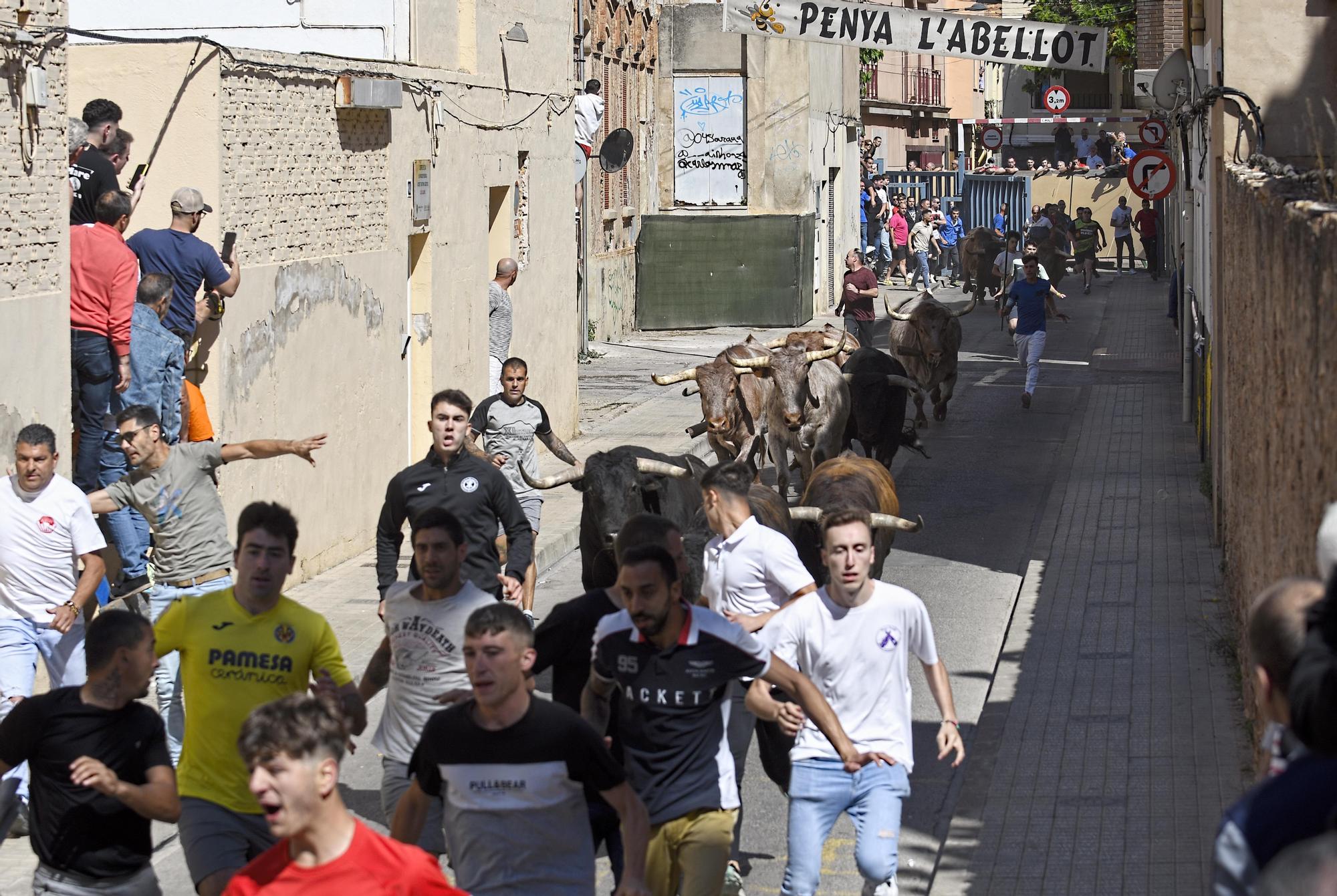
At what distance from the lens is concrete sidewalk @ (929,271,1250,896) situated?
768cm

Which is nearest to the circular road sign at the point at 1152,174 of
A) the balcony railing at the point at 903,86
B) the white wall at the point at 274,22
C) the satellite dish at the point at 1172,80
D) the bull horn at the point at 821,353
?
the satellite dish at the point at 1172,80

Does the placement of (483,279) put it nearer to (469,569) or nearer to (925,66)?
(469,569)

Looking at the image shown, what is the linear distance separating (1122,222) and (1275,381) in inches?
1734

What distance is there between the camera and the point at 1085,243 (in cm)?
4453

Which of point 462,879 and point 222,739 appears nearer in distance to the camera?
point 462,879

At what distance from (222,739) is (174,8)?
1157 cm

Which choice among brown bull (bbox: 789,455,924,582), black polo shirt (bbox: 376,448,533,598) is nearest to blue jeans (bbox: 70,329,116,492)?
black polo shirt (bbox: 376,448,533,598)

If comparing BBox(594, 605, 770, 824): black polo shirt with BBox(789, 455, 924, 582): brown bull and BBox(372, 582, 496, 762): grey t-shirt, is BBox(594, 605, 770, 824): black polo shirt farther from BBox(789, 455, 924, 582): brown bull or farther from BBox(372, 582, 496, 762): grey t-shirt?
BBox(789, 455, 924, 582): brown bull

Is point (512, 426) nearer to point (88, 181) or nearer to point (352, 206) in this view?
point (88, 181)

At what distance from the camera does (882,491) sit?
11.5 m

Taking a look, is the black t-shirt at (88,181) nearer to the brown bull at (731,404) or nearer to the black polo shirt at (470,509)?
the black polo shirt at (470,509)

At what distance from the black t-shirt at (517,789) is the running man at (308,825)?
80 centimetres

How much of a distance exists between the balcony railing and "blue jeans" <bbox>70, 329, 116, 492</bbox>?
51740 mm

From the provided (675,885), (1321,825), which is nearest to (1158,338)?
(675,885)
